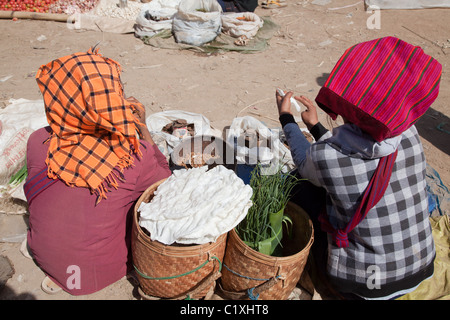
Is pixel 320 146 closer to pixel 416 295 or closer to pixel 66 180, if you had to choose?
pixel 416 295

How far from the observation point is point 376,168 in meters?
1.60

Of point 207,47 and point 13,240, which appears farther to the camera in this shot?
point 207,47

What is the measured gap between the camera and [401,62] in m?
1.46

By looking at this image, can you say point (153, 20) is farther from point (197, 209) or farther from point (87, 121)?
point (197, 209)

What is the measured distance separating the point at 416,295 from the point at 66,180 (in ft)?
7.19

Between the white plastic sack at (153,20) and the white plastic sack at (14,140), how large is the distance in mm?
2910

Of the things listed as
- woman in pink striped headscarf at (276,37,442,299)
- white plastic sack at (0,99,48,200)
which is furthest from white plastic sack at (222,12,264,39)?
woman in pink striped headscarf at (276,37,442,299)

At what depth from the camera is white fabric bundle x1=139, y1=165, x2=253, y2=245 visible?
1.71 metres

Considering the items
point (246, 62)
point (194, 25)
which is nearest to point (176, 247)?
point (246, 62)

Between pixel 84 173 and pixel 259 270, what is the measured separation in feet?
3.63

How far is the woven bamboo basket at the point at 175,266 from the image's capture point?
68.7 inches

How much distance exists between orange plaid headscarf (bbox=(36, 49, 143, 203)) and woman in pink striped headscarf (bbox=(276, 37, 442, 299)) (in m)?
1.02

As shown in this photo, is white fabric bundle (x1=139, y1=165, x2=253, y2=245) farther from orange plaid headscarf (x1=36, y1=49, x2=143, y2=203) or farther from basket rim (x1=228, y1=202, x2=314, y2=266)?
orange plaid headscarf (x1=36, y1=49, x2=143, y2=203)

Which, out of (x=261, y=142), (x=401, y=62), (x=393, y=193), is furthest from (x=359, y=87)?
(x=261, y=142)
